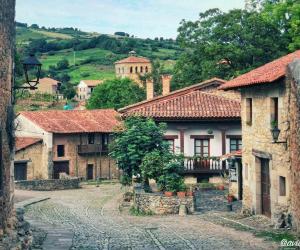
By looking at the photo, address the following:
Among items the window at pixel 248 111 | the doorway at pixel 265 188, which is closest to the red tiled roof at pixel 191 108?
the window at pixel 248 111

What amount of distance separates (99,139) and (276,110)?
1344 inches

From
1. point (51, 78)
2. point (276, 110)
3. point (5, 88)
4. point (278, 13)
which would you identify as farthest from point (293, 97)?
point (51, 78)

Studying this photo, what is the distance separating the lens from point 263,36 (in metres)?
50.0

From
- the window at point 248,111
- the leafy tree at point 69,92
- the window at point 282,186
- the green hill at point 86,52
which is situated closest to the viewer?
the window at point 282,186

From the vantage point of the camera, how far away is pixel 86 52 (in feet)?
518

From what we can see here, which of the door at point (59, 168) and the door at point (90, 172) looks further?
the door at point (90, 172)

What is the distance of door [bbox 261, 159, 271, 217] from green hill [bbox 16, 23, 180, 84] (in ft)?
345

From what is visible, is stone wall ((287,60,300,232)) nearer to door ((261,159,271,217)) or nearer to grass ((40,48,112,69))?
Result: door ((261,159,271,217))

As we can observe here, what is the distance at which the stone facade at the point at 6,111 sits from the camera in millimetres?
14182

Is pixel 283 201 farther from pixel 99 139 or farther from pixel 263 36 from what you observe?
pixel 99 139

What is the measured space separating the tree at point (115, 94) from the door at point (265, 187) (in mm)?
44980

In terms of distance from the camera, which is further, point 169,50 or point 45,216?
point 169,50

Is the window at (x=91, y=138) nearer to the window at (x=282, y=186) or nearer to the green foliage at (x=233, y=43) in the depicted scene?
the green foliage at (x=233, y=43)

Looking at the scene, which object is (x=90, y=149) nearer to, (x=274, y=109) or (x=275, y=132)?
(x=274, y=109)
